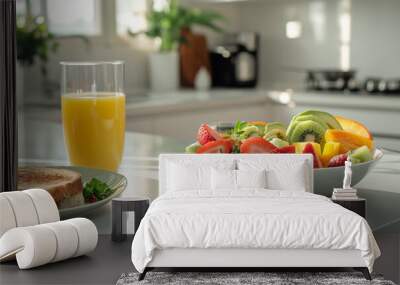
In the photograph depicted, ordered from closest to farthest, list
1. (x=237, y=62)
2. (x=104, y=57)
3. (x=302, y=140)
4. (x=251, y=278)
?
(x=251, y=278) < (x=302, y=140) < (x=104, y=57) < (x=237, y=62)

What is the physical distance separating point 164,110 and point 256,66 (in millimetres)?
1235

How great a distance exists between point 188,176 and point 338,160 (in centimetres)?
36

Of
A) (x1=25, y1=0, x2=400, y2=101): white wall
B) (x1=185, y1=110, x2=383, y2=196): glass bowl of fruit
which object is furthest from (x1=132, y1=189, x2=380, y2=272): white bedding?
(x1=25, y1=0, x2=400, y2=101): white wall

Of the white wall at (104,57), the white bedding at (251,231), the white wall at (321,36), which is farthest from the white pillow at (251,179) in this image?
the white wall at (321,36)

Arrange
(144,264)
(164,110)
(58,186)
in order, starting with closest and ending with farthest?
(144,264) < (58,186) < (164,110)

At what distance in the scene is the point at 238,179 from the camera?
5.51 ft

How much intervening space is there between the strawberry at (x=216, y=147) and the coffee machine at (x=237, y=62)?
9.40 feet

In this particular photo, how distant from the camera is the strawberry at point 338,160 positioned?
180 cm

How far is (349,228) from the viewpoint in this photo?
1.41m

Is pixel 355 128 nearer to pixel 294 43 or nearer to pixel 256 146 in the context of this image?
pixel 256 146

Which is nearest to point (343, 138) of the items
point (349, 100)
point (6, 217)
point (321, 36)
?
point (6, 217)

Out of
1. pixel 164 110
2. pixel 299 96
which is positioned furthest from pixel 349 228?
pixel 299 96

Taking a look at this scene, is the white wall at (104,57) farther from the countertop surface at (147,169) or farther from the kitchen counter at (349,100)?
the countertop surface at (147,169)

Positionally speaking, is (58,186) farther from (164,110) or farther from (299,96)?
(299,96)
